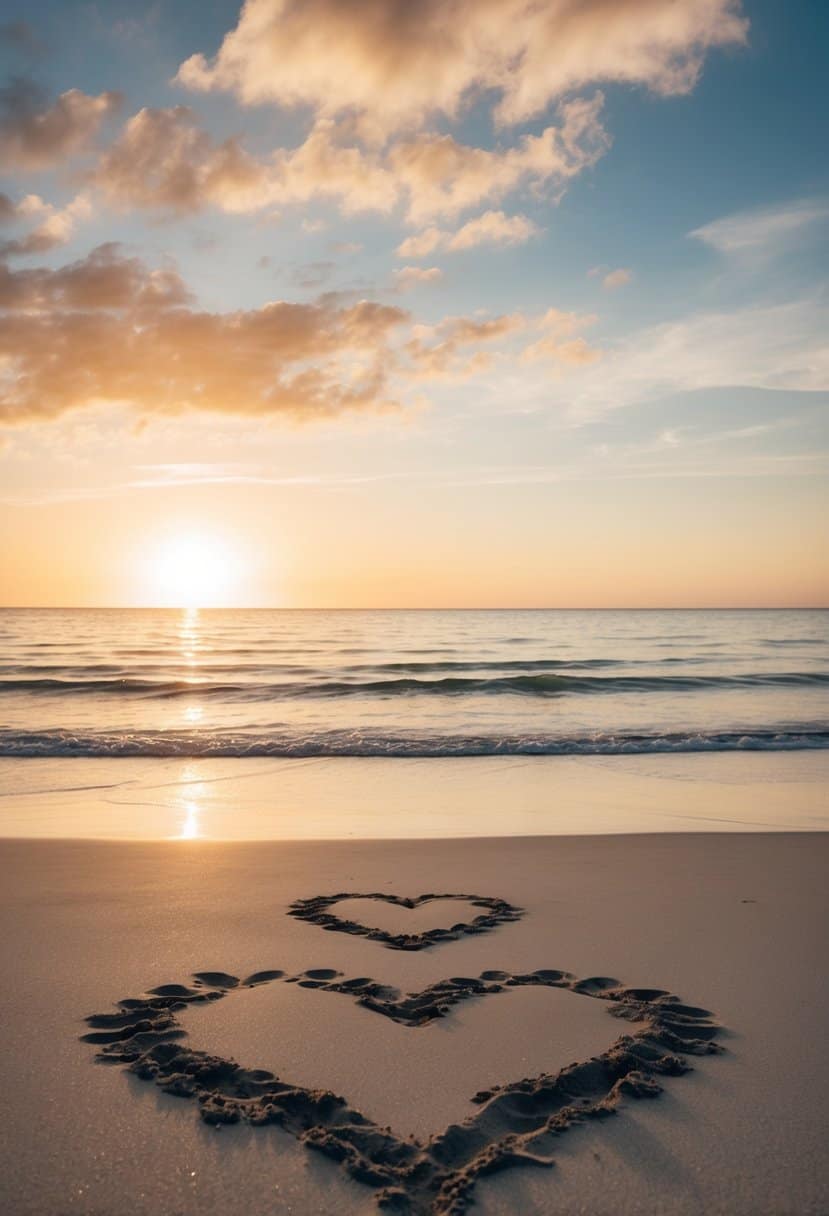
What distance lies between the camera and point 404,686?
85.7 ft

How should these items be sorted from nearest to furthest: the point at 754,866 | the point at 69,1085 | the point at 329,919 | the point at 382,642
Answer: the point at 69,1085 → the point at 329,919 → the point at 754,866 → the point at 382,642

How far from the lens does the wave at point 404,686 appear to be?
80.9 ft

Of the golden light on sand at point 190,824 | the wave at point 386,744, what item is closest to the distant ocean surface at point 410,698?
the wave at point 386,744

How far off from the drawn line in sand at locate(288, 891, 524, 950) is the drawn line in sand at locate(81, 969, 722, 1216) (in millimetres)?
636

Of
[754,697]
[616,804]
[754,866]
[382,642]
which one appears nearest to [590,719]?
[754,697]

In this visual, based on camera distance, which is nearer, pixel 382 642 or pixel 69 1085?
pixel 69 1085

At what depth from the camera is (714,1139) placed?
2.61 meters

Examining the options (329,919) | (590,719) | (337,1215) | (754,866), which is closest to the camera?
(337,1215)

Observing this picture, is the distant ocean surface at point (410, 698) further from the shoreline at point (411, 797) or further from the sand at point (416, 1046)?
the sand at point (416, 1046)

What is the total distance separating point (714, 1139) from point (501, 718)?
16.0 metres

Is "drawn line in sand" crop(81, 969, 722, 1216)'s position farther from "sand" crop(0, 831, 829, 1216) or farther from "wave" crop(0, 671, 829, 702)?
"wave" crop(0, 671, 829, 702)

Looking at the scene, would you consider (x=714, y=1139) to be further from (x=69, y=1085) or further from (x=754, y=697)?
(x=754, y=697)

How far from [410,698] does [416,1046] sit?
66.3ft

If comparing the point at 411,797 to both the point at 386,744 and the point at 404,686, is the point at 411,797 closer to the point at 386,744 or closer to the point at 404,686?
the point at 386,744
